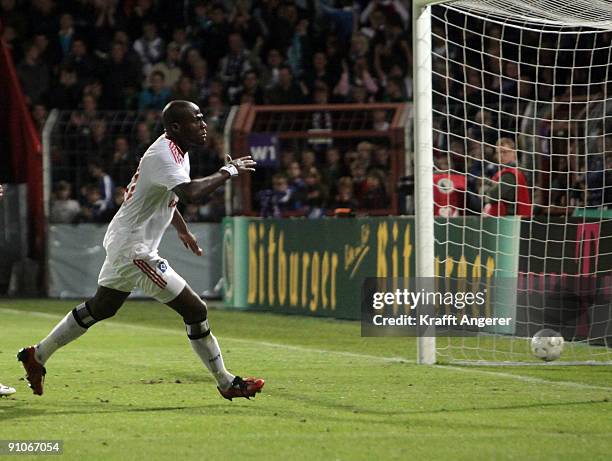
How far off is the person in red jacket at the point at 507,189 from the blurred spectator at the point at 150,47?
965cm

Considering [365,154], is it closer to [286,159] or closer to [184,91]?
[286,159]

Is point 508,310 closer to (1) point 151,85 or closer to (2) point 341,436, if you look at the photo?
(2) point 341,436

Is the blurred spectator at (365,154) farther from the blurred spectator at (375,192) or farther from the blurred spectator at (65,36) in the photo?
the blurred spectator at (65,36)

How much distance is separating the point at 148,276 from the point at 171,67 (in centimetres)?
1426

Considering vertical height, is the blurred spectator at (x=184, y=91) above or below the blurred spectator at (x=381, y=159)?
above

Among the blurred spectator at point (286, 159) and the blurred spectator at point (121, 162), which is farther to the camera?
the blurred spectator at point (121, 162)

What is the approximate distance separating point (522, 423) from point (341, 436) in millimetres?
1071

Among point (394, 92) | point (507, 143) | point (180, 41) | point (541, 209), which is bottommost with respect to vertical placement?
point (541, 209)

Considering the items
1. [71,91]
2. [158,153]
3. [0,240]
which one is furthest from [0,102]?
[158,153]

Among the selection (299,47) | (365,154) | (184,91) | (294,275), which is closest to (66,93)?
(184,91)

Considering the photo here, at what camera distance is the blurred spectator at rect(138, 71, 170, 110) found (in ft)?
69.5

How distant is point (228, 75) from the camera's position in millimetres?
21828

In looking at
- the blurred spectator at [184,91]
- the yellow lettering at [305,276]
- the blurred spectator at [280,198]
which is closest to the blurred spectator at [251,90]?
the blurred spectator at [184,91]

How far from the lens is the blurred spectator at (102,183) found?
19.3m
